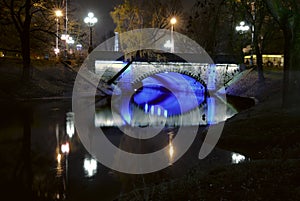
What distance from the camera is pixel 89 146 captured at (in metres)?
14.1

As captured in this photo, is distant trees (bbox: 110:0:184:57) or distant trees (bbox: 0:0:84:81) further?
distant trees (bbox: 110:0:184:57)

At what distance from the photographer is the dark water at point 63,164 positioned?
9109 millimetres

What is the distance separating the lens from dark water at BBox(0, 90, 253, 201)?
29.9ft

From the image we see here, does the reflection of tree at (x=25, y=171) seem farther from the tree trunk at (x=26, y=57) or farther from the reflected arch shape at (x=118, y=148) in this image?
the tree trunk at (x=26, y=57)

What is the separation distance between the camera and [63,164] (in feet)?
37.6

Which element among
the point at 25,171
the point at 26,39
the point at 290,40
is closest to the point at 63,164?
the point at 25,171

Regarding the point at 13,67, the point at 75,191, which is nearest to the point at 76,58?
the point at 13,67

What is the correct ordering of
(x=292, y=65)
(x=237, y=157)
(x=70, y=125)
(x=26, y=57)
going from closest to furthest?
(x=237, y=157) → (x=292, y=65) → (x=70, y=125) → (x=26, y=57)

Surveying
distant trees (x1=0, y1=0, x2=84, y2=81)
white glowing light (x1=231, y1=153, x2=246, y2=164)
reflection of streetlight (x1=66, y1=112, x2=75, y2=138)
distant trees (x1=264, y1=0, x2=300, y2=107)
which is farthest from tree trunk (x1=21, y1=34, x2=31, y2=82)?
white glowing light (x1=231, y1=153, x2=246, y2=164)

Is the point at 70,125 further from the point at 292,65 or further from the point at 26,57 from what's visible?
the point at 26,57

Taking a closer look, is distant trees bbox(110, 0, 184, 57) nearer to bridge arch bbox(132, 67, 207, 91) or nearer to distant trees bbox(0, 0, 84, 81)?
bridge arch bbox(132, 67, 207, 91)

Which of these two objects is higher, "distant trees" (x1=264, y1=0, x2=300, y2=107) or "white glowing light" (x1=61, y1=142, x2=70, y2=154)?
"distant trees" (x1=264, y1=0, x2=300, y2=107)

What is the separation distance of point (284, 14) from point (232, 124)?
5.56m

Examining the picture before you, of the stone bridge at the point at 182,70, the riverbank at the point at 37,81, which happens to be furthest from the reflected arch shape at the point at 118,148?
the stone bridge at the point at 182,70
